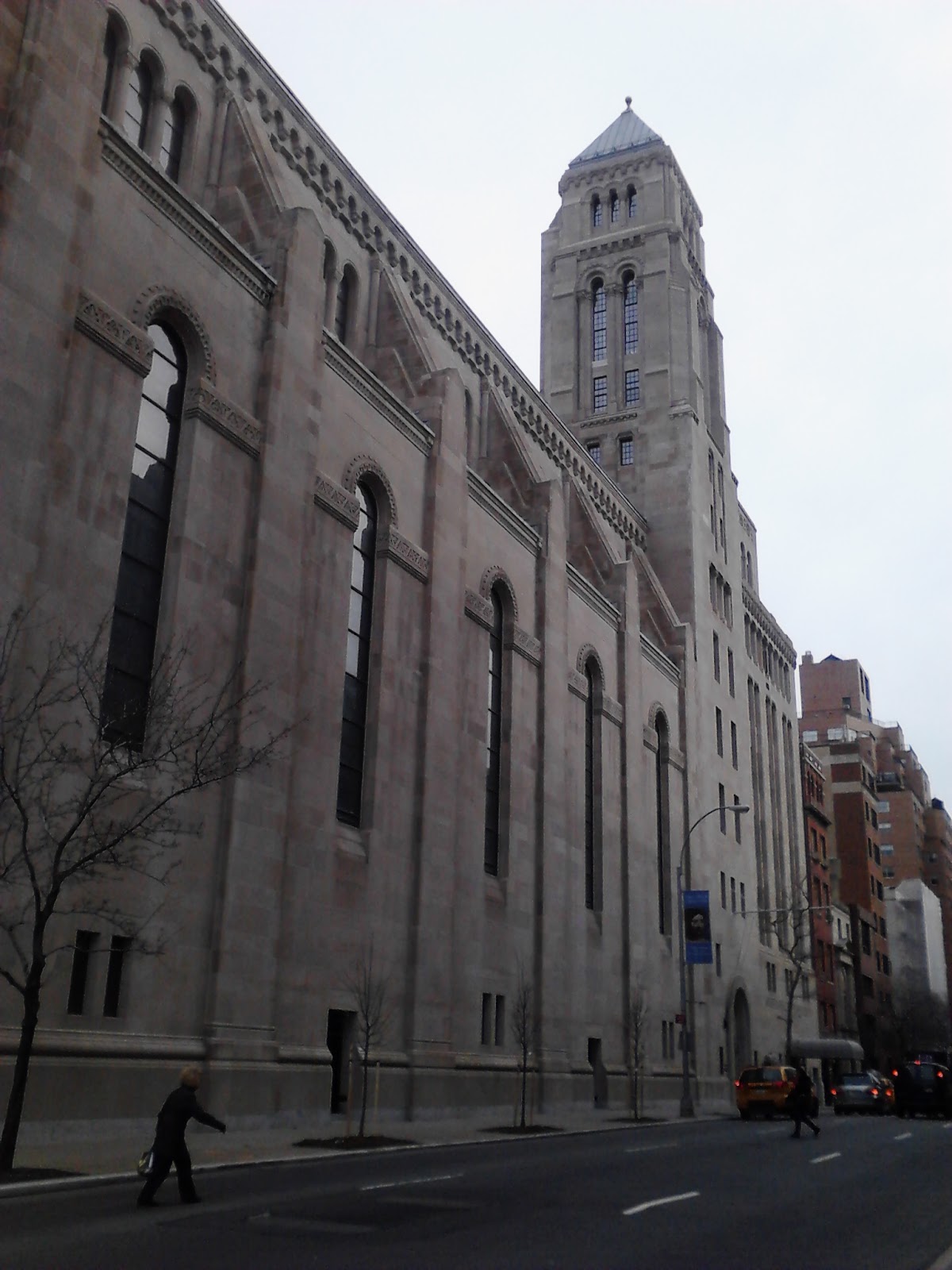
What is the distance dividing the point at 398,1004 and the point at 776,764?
159 ft

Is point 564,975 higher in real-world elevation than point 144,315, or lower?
lower

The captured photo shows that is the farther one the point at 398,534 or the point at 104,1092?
the point at 398,534

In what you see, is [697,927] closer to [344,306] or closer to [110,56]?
[344,306]

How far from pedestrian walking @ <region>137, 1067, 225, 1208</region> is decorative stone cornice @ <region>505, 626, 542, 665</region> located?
26905mm

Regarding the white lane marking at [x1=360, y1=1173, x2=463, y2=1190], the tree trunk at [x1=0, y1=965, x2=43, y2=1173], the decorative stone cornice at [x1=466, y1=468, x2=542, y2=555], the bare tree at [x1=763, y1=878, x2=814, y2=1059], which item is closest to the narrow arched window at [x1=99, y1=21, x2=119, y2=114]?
the decorative stone cornice at [x1=466, y1=468, x2=542, y2=555]

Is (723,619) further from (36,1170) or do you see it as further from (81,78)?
(36,1170)

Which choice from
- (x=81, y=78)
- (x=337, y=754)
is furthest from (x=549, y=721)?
(x=81, y=78)

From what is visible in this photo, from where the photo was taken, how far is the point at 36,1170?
14672 millimetres

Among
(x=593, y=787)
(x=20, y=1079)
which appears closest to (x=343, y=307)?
(x=593, y=787)

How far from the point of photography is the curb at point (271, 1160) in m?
13.6

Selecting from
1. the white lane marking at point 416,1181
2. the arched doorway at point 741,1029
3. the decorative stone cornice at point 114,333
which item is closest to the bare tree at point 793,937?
the arched doorway at point 741,1029

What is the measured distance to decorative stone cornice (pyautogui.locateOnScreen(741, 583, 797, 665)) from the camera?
71.8 meters

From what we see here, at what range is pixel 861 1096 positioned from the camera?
49.7 m

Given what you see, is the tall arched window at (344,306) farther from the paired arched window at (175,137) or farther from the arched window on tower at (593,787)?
the arched window on tower at (593,787)
